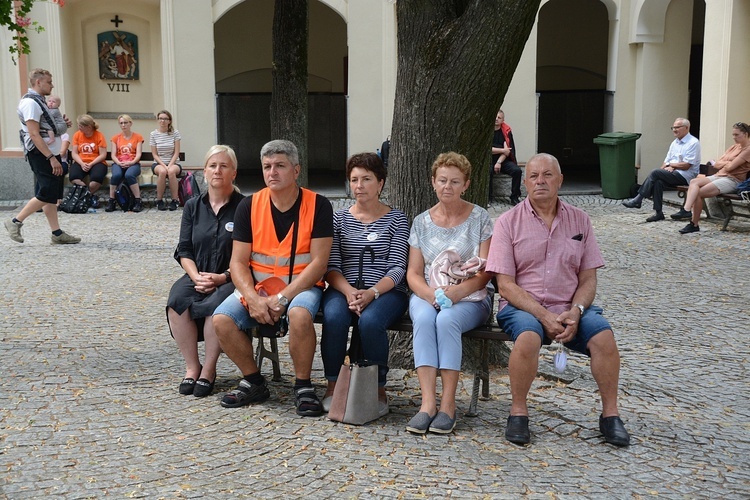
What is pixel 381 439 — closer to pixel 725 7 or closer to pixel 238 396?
pixel 238 396

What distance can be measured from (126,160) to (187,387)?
10.5m

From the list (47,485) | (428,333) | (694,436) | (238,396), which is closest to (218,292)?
(238,396)

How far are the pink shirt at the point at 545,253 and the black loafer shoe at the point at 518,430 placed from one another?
2.20 feet

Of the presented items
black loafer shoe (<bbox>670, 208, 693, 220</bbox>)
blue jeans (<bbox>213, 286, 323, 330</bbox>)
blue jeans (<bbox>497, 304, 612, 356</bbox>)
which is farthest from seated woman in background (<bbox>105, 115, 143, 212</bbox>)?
blue jeans (<bbox>497, 304, 612, 356</bbox>)

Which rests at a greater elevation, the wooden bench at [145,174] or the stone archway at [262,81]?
the stone archway at [262,81]

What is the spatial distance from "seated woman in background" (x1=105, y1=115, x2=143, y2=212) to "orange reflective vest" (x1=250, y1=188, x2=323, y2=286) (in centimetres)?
1007

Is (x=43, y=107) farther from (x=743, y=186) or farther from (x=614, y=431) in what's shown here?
(x=743, y=186)

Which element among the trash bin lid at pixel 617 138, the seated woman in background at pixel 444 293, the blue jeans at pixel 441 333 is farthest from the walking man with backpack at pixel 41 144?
the trash bin lid at pixel 617 138

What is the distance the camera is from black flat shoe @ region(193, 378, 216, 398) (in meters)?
5.99

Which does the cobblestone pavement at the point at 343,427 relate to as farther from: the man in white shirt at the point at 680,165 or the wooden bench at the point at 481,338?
the man in white shirt at the point at 680,165

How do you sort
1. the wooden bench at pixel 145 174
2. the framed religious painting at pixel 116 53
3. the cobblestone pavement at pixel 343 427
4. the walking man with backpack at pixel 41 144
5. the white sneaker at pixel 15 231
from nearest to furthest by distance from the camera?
the cobblestone pavement at pixel 343 427 → the walking man with backpack at pixel 41 144 → the white sneaker at pixel 15 231 → the wooden bench at pixel 145 174 → the framed religious painting at pixel 116 53

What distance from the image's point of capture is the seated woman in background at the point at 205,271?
19.9 ft

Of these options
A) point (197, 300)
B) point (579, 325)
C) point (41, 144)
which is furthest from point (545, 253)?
point (41, 144)

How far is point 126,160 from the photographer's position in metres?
16.0
